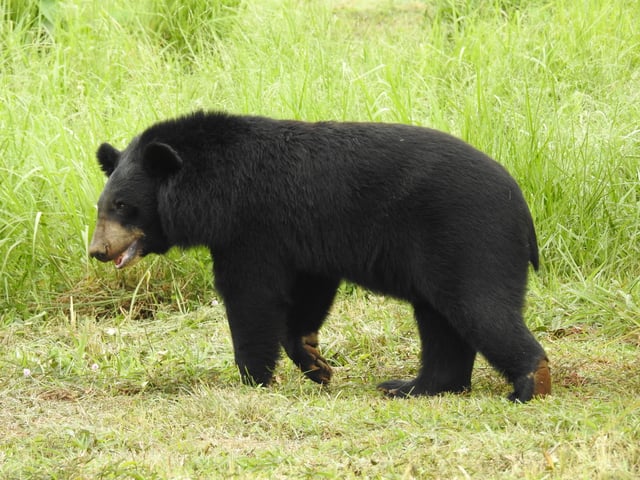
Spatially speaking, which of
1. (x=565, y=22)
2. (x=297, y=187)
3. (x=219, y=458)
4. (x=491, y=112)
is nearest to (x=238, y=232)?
(x=297, y=187)

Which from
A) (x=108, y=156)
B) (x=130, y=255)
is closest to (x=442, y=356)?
(x=130, y=255)

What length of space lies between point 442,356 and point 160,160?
1739 mm

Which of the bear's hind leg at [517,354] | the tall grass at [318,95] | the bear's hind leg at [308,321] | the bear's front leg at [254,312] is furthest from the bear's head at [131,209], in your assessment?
the bear's hind leg at [517,354]

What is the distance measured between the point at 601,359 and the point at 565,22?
5.04m

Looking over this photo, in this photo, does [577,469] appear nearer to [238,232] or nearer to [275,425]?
[275,425]

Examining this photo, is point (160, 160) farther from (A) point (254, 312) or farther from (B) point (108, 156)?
(A) point (254, 312)

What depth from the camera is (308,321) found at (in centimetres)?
537

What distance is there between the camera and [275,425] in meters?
4.21

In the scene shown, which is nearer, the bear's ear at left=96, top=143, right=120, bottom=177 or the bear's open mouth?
the bear's open mouth

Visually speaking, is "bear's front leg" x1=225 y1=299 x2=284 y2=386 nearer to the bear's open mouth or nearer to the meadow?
the meadow

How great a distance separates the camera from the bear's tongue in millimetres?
5285

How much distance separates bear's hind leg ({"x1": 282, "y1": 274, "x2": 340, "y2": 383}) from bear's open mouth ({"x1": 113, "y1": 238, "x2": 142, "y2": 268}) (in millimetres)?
850

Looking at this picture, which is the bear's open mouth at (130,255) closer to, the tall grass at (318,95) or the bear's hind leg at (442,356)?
the bear's hind leg at (442,356)

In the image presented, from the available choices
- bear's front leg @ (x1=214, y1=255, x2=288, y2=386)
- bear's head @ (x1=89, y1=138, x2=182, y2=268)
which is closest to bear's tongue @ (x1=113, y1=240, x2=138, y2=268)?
bear's head @ (x1=89, y1=138, x2=182, y2=268)
